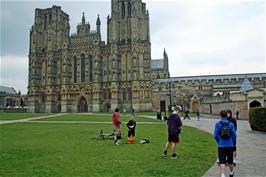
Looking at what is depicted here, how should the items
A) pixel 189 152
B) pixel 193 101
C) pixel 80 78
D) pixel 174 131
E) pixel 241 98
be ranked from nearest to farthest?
pixel 174 131 → pixel 189 152 → pixel 241 98 → pixel 193 101 → pixel 80 78

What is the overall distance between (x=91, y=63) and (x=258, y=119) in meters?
59.8

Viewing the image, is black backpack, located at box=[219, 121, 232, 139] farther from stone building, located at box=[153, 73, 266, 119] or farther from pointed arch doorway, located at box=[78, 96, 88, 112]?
pointed arch doorway, located at box=[78, 96, 88, 112]

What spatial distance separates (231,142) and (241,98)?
39.6 meters

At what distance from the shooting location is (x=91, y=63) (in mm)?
75500

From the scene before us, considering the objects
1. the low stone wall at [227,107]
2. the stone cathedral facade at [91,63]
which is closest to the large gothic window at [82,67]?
the stone cathedral facade at [91,63]

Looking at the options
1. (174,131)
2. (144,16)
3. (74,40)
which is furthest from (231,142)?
(74,40)

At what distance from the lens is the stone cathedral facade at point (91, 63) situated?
70500mm

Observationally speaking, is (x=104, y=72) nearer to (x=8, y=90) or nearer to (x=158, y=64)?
(x=158, y=64)

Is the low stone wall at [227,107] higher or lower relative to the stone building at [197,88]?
lower

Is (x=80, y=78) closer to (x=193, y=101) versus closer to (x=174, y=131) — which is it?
(x=193, y=101)

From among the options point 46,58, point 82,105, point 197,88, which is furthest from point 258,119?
point 46,58

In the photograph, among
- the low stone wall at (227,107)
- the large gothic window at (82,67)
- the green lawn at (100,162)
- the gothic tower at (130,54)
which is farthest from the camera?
the large gothic window at (82,67)

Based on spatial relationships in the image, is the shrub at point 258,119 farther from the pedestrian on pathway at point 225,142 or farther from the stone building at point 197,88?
the stone building at point 197,88

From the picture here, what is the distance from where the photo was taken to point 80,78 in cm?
7606
